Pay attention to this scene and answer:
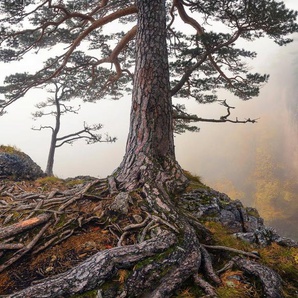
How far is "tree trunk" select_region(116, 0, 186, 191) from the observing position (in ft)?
17.6

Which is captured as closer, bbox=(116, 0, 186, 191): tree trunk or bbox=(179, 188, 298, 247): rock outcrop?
bbox=(179, 188, 298, 247): rock outcrop

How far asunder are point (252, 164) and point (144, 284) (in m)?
59.5

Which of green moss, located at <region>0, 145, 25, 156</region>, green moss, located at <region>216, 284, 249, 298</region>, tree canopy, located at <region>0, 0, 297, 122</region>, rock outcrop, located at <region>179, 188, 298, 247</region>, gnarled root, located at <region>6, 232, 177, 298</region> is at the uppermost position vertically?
tree canopy, located at <region>0, 0, 297, 122</region>

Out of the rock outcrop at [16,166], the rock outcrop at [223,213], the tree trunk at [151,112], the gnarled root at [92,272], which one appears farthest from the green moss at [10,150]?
the gnarled root at [92,272]

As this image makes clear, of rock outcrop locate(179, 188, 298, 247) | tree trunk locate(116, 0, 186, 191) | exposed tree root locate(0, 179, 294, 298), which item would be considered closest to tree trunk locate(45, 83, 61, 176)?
exposed tree root locate(0, 179, 294, 298)

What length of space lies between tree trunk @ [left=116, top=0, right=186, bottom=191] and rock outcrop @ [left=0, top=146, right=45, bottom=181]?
4829mm

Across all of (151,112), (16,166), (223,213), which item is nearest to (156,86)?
(151,112)

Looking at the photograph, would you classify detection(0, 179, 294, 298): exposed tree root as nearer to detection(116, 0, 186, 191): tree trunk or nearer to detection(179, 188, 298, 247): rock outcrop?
detection(116, 0, 186, 191): tree trunk

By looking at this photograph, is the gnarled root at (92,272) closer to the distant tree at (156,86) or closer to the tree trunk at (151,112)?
the distant tree at (156,86)

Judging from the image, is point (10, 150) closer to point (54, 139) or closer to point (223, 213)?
point (54, 139)

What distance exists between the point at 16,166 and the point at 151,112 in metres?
5.72

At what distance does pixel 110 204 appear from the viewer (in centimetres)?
→ 469

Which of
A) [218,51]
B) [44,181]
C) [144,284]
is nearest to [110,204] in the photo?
[144,284]

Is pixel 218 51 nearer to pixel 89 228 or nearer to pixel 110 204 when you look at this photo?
pixel 110 204
